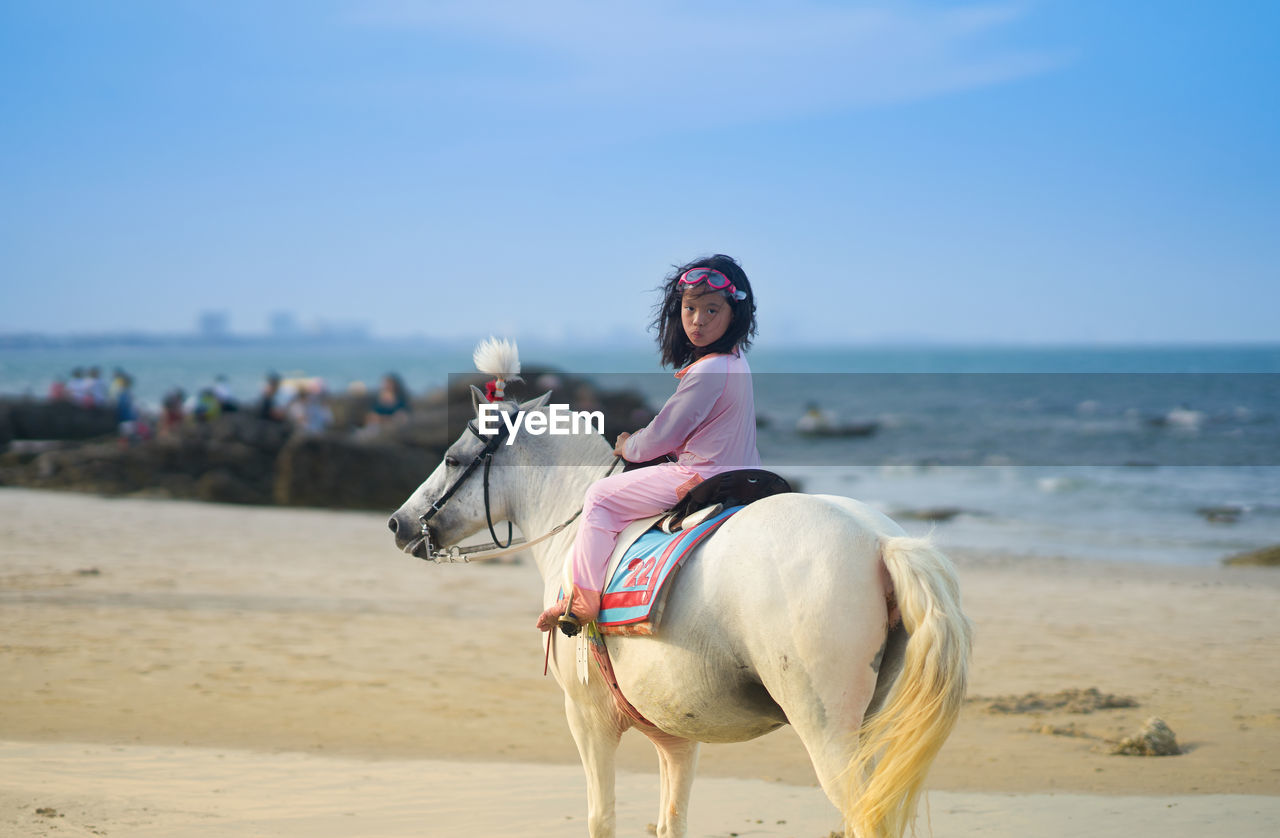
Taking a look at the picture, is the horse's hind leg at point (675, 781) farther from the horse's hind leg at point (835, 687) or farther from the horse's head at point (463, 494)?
the horse's head at point (463, 494)

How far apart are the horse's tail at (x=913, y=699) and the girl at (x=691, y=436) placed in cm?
78

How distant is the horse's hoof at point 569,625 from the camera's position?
11.5 feet

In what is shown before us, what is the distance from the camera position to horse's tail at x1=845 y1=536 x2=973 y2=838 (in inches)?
115

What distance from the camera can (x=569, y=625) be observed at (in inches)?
139

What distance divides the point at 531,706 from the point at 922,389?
66.1m

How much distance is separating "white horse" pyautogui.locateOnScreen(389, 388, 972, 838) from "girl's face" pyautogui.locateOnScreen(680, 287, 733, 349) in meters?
0.66

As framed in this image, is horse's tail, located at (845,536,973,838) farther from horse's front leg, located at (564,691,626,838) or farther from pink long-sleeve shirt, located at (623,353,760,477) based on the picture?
horse's front leg, located at (564,691,626,838)

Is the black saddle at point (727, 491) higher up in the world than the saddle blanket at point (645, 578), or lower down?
higher up

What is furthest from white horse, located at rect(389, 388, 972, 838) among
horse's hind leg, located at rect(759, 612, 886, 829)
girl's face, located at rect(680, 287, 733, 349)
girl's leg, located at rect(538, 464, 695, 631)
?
girl's face, located at rect(680, 287, 733, 349)

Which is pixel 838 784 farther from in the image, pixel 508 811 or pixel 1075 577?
pixel 1075 577

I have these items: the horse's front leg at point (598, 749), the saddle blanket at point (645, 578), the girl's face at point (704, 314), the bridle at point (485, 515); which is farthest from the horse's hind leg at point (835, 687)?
the bridle at point (485, 515)

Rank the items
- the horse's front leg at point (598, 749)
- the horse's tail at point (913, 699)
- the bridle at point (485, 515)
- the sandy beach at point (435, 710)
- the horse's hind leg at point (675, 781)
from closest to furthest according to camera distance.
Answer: the horse's tail at point (913, 699) → the horse's front leg at point (598, 749) → the horse's hind leg at point (675, 781) → the bridle at point (485, 515) → the sandy beach at point (435, 710)

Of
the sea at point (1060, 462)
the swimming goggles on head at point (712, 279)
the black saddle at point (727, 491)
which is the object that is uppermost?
the swimming goggles on head at point (712, 279)

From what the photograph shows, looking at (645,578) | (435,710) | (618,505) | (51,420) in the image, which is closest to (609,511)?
(618,505)
